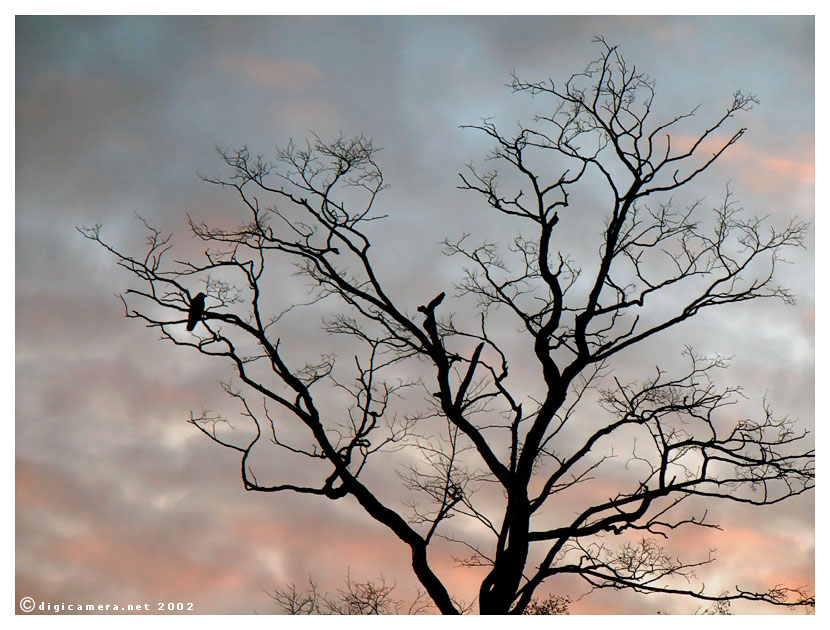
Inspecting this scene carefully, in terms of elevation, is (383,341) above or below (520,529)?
above

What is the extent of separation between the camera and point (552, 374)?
1148 cm

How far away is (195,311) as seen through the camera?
34.3 ft

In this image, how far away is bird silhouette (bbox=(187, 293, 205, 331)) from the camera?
10.4 meters

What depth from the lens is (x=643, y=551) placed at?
430 inches

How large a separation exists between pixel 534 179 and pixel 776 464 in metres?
5.14

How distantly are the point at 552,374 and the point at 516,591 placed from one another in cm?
303

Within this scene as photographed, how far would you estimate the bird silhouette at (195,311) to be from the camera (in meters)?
10.4
